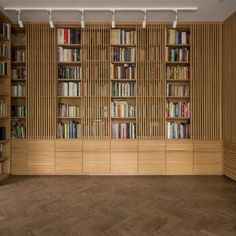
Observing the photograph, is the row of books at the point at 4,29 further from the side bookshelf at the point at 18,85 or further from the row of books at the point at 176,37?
the row of books at the point at 176,37

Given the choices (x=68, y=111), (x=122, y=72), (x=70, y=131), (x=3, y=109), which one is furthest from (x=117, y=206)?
(x=3, y=109)

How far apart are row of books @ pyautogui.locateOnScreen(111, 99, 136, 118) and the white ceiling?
6.19ft

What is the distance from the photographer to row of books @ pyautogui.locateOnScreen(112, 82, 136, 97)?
507 cm

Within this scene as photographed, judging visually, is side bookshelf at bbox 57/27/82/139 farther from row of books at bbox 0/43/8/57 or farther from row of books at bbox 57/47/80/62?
row of books at bbox 0/43/8/57

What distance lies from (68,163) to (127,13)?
3.52 metres

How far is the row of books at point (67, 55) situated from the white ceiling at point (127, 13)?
0.65m

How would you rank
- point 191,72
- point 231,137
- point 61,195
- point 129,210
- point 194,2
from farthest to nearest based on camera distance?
point 191,72 → point 231,137 → point 194,2 → point 61,195 → point 129,210

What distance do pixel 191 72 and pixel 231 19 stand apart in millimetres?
1325

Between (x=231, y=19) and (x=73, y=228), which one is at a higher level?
(x=231, y=19)

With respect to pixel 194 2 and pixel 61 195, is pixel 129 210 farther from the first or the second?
pixel 194 2

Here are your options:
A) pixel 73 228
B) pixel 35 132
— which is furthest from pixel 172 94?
pixel 73 228

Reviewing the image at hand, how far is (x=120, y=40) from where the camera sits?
5.08 metres

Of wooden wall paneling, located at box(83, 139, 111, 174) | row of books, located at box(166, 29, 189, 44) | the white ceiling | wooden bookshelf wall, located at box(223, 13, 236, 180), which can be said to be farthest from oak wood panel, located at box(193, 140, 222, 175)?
the white ceiling

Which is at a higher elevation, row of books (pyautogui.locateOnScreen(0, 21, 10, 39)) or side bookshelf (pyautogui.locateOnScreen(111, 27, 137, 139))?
row of books (pyautogui.locateOnScreen(0, 21, 10, 39))
